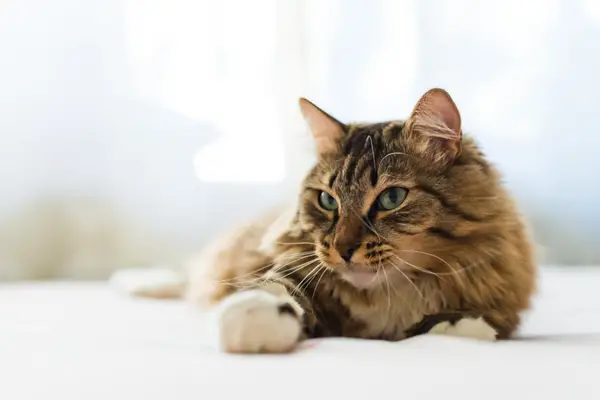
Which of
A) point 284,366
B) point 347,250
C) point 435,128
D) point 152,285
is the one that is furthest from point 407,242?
point 152,285

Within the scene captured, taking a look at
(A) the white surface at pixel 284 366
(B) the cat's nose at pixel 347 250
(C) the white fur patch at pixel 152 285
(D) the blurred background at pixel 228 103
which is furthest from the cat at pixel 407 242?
(D) the blurred background at pixel 228 103

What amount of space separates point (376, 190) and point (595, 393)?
473 mm

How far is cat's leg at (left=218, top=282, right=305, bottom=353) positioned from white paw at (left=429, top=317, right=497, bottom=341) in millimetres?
253

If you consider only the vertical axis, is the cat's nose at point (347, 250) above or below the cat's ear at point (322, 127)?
below

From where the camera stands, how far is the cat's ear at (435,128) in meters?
1.02

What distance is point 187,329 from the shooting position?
1145 mm

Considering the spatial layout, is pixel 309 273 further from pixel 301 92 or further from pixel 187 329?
pixel 301 92

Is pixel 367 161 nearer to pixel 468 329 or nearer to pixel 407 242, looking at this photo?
pixel 407 242

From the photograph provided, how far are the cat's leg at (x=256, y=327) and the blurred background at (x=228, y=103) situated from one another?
104 cm

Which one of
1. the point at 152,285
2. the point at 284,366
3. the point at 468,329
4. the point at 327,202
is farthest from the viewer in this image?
the point at 152,285

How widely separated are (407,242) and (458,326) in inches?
6.2

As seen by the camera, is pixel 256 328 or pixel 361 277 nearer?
pixel 256 328

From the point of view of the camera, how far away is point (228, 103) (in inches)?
83.5

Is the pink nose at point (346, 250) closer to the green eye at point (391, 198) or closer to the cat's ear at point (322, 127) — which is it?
the green eye at point (391, 198)
